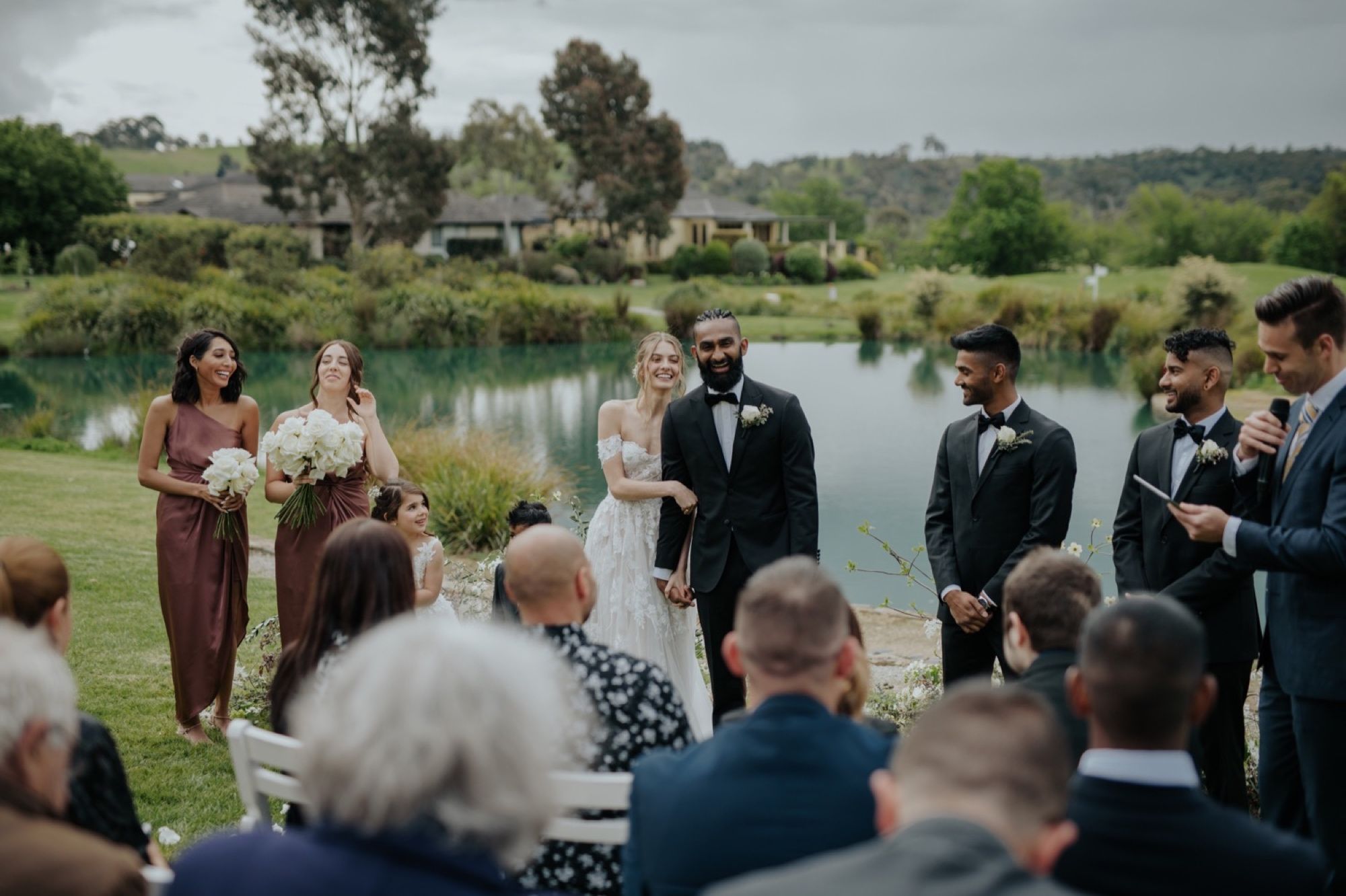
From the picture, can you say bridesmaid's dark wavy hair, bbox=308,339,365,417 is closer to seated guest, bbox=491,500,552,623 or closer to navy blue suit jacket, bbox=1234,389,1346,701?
seated guest, bbox=491,500,552,623

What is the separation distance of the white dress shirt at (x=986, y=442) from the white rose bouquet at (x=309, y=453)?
2.99 metres

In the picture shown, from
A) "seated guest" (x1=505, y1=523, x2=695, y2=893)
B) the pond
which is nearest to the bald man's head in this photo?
"seated guest" (x1=505, y1=523, x2=695, y2=893)

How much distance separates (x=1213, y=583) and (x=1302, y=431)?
Result: 2.33 feet

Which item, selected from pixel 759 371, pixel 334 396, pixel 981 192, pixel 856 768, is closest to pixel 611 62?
pixel 981 192

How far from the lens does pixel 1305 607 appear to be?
341 cm

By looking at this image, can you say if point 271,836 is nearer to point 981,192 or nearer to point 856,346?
point 856,346

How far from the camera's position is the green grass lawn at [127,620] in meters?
4.74

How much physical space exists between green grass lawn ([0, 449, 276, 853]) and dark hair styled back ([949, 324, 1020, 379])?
365 cm

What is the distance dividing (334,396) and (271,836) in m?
4.50

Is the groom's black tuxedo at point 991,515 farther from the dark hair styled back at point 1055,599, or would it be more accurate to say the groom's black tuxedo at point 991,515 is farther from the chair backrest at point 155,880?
the chair backrest at point 155,880

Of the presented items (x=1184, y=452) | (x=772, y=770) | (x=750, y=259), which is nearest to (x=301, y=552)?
(x=772, y=770)

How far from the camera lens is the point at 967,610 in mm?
4480

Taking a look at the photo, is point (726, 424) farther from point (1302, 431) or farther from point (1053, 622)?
point (1053, 622)

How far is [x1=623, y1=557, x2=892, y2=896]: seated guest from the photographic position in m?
2.02
